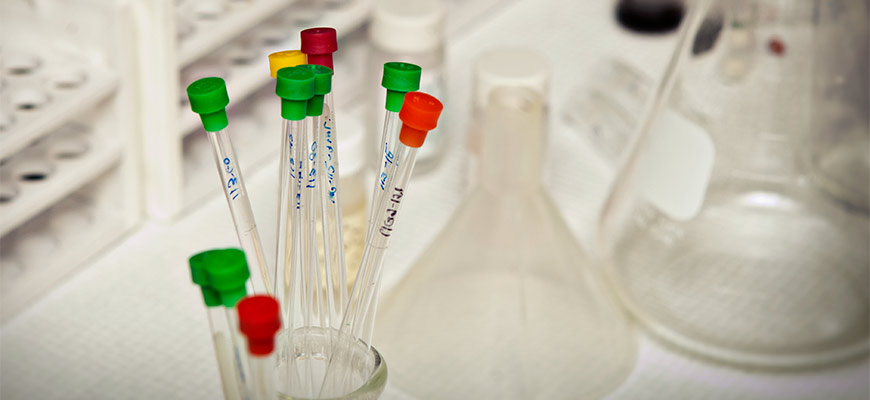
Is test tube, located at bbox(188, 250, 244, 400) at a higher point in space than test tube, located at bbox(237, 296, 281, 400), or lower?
lower

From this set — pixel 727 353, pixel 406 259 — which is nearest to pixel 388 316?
pixel 406 259

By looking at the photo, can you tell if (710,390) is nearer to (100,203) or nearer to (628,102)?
(628,102)

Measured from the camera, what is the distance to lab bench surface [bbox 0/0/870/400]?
1.70 ft

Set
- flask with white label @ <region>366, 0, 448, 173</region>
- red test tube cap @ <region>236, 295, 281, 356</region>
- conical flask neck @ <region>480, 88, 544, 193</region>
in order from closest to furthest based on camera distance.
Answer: red test tube cap @ <region>236, 295, 281, 356</region> → conical flask neck @ <region>480, 88, 544, 193</region> → flask with white label @ <region>366, 0, 448, 173</region>

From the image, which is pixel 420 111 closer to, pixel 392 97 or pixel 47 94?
pixel 392 97

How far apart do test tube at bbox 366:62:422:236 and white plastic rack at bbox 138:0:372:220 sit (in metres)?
0.26

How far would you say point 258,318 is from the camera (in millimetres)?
245

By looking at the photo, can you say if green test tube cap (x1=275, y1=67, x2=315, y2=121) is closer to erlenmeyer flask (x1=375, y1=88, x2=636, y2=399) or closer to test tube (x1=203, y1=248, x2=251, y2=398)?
test tube (x1=203, y1=248, x2=251, y2=398)

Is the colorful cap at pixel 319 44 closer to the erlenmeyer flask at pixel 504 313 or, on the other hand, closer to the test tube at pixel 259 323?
the test tube at pixel 259 323

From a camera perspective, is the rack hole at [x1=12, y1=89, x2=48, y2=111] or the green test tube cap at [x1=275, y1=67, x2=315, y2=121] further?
the rack hole at [x1=12, y1=89, x2=48, y2=111]

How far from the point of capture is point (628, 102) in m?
0.70

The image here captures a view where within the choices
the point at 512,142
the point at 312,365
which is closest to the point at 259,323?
the point at 312,365

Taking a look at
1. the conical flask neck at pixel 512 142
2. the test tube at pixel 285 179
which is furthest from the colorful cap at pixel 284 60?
the conical flask neck at pixel 512 142

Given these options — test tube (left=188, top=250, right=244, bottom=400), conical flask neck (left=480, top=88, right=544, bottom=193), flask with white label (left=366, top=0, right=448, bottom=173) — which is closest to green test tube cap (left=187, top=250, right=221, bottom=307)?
test tube (left=188, top=250, right=244, bottom=400)
